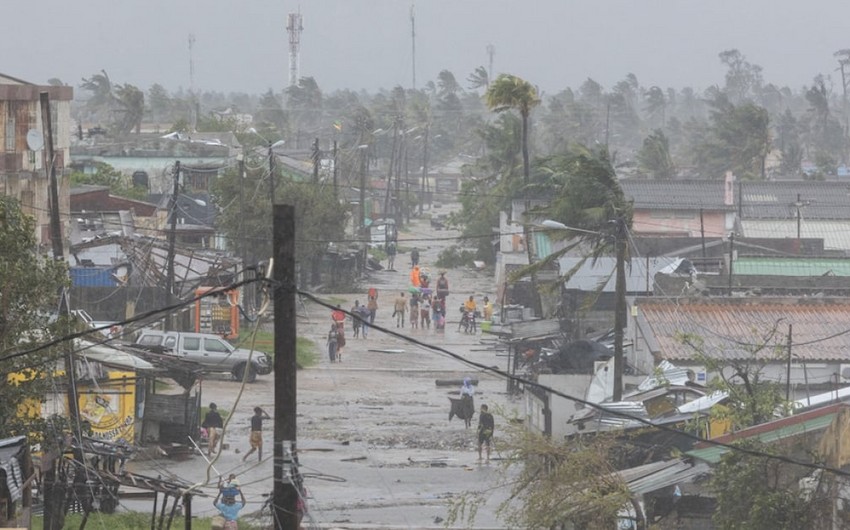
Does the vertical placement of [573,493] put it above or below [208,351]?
above

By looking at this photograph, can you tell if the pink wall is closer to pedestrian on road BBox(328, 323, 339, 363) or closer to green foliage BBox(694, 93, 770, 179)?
pedestrian on road BBox(328, 323, 339, 363)

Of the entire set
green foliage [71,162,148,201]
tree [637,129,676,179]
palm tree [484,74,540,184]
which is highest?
palm tree [484,74,540,184]

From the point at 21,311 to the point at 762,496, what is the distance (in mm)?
8185

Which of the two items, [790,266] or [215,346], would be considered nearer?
[215,346]

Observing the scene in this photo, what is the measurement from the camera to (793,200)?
61531 mm

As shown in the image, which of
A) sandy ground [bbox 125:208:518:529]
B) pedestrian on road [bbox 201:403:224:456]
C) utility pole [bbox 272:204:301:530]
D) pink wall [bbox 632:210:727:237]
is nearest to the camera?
utility pole [bbox 272:204:301:530]

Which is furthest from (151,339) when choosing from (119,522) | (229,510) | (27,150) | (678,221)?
(678,221)

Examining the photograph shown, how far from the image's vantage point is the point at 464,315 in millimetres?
42000

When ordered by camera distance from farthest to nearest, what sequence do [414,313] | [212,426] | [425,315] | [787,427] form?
[414,313]
[425,315]
[212,426]
[787,427]

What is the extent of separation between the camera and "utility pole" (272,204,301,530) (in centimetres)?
1079

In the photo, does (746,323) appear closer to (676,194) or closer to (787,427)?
(787,427)

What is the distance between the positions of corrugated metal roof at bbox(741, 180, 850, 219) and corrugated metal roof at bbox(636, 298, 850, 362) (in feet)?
97.7

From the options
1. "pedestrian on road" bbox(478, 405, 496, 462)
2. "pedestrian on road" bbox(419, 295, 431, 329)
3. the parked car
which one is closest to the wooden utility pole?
"pedestrian on road" bbox(478, 405, 496, 462)

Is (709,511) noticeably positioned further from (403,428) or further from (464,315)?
(464,315)
